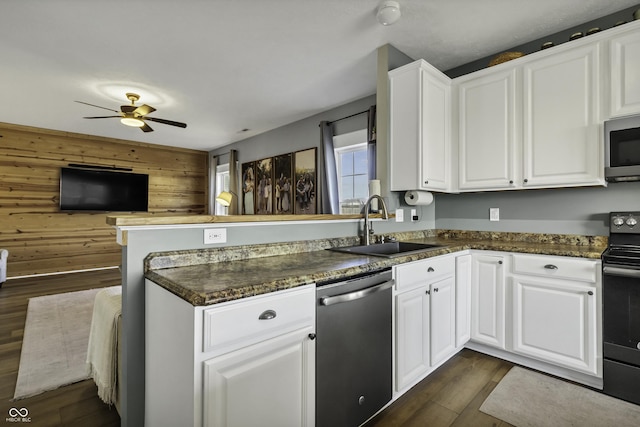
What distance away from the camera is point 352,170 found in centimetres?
428

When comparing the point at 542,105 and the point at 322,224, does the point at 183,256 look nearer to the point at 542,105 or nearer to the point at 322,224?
the point at 322,224

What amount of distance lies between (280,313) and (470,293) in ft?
5.87

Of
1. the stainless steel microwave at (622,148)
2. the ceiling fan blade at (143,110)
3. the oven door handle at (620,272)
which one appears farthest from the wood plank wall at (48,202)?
the stainless steel microwave at (622,148)

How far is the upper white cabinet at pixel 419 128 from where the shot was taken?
2447mm

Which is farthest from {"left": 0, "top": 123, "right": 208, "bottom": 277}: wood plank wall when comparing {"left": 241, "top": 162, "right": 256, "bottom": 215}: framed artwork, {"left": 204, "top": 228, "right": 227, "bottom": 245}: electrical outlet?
{"left": 204, "top": 228, "right": 227, "bottom": 245}: electrical outlet

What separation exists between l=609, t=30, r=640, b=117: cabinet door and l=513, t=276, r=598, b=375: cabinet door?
1.20 meters

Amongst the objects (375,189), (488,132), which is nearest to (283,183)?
(375,189)

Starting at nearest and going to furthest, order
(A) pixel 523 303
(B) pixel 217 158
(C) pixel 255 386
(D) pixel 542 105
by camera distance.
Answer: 1. (C) pixel 255 386
2. (A) pixel 523 303
3. (D) pixel 542 105
4. (B) pixel 217 158

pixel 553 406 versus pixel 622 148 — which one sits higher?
pixel 622 148

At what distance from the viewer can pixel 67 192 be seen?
5477mm

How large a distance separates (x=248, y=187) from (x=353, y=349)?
498 cm

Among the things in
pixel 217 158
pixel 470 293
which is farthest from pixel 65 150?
pixel 470 293

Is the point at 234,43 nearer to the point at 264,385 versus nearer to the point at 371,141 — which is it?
the point at 371,141

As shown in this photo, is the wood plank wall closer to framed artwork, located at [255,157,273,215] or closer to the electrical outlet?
framed artwork, located at [255,157,273,215]
